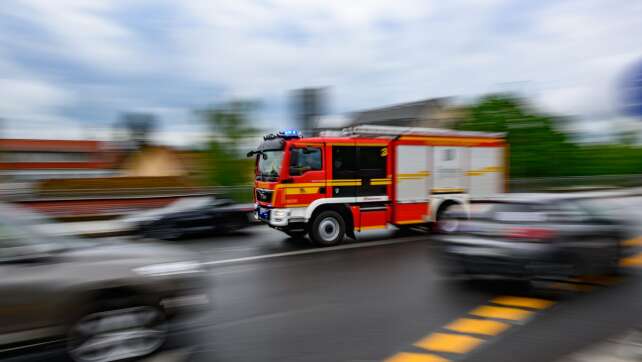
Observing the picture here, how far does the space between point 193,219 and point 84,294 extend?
8.89 meters

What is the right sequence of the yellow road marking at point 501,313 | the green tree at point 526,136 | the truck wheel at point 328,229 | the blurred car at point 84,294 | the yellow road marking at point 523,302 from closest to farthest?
the blurred car at point 84,294, the yellow road marking at point 501,313, the yellow road marking at point 523,302, the truck wheel at point 328,229, the green tree at point 526,136

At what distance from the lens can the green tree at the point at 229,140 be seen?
98.7 feet

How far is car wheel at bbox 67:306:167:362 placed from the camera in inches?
153

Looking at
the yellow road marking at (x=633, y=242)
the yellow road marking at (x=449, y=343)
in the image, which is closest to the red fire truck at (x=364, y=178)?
the yellow road marking at (x=633, y=242)

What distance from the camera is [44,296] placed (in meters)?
3.75

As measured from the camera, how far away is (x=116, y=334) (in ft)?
13.1

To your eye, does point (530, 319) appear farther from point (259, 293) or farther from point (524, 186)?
point (524, 186)

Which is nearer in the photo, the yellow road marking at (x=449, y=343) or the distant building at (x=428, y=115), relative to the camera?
the yellow road marking at (x=449, y=343)

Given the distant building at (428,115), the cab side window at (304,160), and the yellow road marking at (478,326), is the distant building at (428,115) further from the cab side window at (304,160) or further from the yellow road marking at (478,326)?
the yellow road marking at (478,326)

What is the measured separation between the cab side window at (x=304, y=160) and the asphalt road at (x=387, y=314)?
2.36m

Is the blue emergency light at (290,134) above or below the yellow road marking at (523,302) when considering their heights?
above

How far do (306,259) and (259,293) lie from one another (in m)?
2.62

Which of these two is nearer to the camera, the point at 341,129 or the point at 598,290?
the point at 598,290

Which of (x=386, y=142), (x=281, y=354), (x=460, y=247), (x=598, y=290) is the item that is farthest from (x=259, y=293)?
(x=386, y=142)
